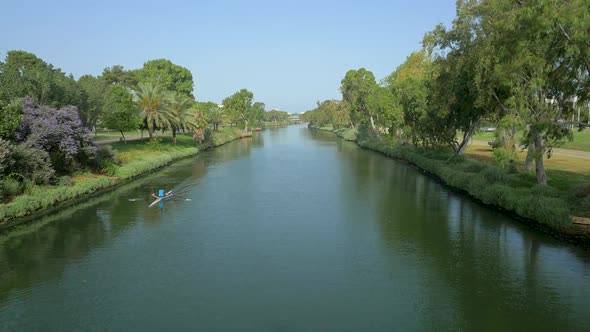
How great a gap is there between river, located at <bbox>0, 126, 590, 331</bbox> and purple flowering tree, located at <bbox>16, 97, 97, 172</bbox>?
5.02 metres

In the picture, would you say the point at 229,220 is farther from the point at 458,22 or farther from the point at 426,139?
the point at 426,139

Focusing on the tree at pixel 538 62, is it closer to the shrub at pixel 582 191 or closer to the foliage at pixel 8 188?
the shrub at pixel 582 191

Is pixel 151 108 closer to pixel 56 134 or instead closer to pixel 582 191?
pixel 56 134

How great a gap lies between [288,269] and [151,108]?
160 ft

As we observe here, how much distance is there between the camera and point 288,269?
19.8 m

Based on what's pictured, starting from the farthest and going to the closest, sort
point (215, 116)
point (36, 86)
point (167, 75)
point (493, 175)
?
point (167, 75) < point (215, 116) < point (36, 86) < point (493, 175)

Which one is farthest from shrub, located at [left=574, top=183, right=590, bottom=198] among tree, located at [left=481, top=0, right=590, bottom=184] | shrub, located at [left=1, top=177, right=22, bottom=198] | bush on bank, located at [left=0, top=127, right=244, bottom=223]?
shrub, located at [left=1, top=177, right=22, bottom=198]

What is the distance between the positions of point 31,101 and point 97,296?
863 inches

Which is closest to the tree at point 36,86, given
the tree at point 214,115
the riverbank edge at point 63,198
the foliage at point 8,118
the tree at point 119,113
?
the foliage at point 8,118

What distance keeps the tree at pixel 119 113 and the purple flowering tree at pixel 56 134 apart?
18326 millimetres

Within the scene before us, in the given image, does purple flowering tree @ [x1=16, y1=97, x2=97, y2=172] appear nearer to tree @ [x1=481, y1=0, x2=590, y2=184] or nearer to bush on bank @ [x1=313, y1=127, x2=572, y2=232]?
Result: tree @ [x1=481, y1=0, x2=590, y2=184]

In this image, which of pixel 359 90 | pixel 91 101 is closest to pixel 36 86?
pixel 91 101

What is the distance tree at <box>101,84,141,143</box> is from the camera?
55.5 metres

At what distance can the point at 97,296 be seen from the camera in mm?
16766
